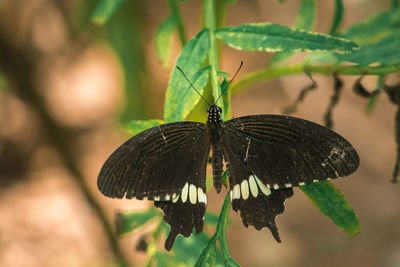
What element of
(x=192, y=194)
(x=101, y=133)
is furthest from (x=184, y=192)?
(x=101, y=133)

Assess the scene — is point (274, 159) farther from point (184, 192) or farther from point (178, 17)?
point (178, 17)

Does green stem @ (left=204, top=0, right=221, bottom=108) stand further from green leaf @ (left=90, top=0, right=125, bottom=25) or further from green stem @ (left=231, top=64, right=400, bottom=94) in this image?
green leaf @ (left=90, top=0, right=125, bottom=25)

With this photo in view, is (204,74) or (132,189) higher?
(204,74)

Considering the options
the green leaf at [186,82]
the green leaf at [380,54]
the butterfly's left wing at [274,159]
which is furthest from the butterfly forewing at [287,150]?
the green leaf at [380,54]

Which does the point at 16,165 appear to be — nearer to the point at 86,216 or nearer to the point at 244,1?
the point at 86,216

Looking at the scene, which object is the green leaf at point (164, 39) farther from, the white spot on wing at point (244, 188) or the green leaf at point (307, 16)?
the white spot on wing at point (244, 188)

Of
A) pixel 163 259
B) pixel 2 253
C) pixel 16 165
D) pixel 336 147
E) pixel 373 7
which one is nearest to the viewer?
pixel 336 147

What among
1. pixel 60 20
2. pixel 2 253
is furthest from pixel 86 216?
pixel 60 20
